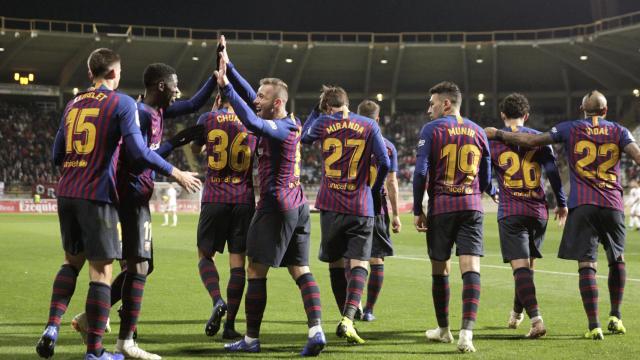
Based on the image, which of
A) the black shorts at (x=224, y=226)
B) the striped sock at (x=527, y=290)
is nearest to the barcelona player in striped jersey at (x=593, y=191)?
the striped sock at (x=527, y=290)

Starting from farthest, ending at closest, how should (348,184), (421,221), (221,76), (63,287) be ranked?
(348,184), (421,221), (221,76), (63,287)

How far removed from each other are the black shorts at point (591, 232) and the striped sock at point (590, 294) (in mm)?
140

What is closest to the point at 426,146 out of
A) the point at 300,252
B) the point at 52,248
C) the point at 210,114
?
the point at 300,252

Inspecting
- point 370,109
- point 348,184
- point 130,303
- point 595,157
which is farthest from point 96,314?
point 595,157

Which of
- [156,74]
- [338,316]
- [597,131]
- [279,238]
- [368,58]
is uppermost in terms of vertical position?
[368,58]

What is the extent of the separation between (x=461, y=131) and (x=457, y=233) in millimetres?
898

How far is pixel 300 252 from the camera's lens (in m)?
6.42

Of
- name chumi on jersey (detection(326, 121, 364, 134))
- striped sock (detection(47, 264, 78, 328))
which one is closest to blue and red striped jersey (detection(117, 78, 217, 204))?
striped sock (detection(47, 264, 78, 328))

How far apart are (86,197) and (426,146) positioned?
2924 mm

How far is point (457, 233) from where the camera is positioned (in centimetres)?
675

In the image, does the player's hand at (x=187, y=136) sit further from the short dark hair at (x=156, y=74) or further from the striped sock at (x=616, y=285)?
the striped sock at (x=616, y=285)

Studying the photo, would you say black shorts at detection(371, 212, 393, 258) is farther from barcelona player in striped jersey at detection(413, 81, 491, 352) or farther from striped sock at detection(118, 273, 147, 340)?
striped sock at detection(118, 273, 147, 340)

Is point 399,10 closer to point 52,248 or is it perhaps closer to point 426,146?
point 52,248

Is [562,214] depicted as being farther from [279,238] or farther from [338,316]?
[279,238]
